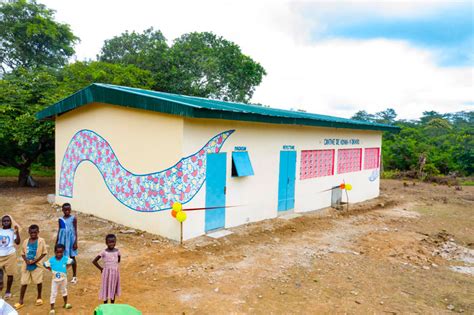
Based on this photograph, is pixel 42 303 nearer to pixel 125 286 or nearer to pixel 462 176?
pixel 125 286

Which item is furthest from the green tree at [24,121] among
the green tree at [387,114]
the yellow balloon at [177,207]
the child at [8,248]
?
the green tree at [387,114]

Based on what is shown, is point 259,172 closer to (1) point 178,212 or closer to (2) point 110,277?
(1) point 178,212

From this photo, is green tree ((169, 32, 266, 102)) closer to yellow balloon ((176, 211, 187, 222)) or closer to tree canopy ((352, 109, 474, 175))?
tree canopy ((352, 109, 474, 175))

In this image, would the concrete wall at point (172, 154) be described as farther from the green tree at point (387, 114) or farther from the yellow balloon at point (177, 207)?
the green tree at point (387, 114)

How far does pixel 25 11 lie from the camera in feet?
73.3

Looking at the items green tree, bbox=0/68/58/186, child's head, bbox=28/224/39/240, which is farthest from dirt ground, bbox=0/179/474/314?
green tree, bbox=0/68/58/186

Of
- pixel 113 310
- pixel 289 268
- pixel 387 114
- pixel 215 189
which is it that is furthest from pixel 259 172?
pixel 387 114

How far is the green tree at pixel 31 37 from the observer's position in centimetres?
2197

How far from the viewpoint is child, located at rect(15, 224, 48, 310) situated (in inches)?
180

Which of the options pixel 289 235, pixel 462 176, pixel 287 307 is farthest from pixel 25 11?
pixel 462 176

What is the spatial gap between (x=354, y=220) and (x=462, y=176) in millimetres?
19329

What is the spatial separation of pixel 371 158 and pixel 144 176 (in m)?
11.7

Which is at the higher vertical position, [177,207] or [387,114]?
[387,114]

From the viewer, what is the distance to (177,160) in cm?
761
